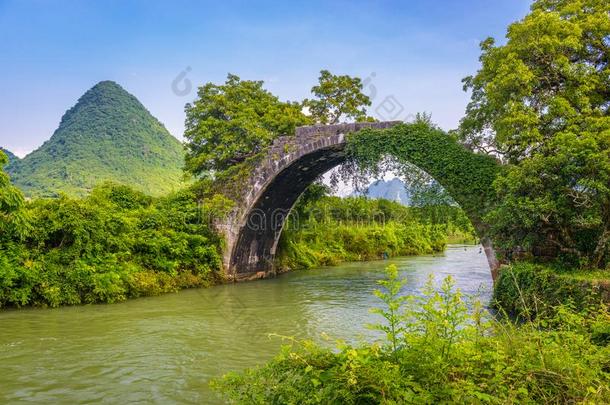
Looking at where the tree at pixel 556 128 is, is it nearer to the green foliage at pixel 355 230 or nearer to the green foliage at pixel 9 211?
the green foliage at pixel 355 230

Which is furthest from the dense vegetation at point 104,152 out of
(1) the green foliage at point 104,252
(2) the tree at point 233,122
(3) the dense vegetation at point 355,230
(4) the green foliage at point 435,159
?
(4) the green foliage at point 435,159

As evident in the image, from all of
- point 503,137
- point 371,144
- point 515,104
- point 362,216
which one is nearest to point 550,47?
point 515,104

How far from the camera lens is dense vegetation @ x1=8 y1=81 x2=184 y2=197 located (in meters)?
45.9

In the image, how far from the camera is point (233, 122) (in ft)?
54.7

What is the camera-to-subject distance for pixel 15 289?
1027 cm

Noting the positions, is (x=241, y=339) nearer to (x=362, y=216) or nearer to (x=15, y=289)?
(x=15, y=289)

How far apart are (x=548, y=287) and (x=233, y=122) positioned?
1183 centimetres

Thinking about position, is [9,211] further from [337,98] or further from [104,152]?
[104,152]

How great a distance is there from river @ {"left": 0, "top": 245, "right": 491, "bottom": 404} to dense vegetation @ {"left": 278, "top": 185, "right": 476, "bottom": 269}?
2.68m

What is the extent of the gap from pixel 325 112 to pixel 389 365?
1636 centimetres

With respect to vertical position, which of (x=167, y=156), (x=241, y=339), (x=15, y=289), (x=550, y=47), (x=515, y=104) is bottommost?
(x=241, y=339)

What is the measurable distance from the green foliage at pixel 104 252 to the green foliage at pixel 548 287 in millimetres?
9070

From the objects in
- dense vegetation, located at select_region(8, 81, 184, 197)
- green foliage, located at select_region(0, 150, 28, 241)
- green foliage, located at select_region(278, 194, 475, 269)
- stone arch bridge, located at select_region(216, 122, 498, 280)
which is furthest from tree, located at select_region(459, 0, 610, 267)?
dense vegetation, located at select_region(8, 81, 184, 197)

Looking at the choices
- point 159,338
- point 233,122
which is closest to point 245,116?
point 233,122
